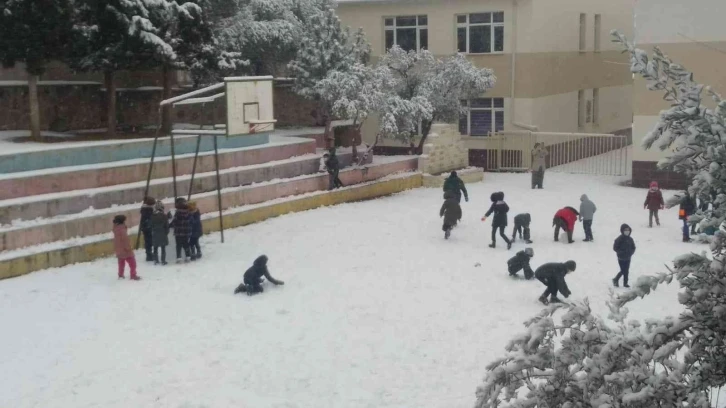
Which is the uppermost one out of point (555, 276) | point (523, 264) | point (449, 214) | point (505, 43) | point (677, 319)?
point (505, 43)

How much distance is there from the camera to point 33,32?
69.8 feet

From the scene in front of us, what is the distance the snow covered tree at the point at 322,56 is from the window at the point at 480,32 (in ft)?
19.1

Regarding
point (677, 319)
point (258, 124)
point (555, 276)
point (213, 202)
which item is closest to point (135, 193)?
point (213, 202)

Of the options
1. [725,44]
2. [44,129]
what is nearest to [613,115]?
[725,44]

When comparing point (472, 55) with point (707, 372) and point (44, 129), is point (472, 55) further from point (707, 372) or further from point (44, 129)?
point (707, 372)

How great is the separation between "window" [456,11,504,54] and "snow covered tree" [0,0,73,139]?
15.3m

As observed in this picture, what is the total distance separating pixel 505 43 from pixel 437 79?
396 centimetres

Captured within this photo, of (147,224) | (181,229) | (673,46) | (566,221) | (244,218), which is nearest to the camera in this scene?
(181,229)

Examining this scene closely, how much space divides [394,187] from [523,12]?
8.86 meters

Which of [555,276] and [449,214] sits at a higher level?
[449,214]

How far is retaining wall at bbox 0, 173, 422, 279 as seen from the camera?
54.5 feet

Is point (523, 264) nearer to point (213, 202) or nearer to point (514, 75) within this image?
point (213, 202)

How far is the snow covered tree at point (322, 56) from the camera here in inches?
1079

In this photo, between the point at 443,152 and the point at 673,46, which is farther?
the point at 443,152
